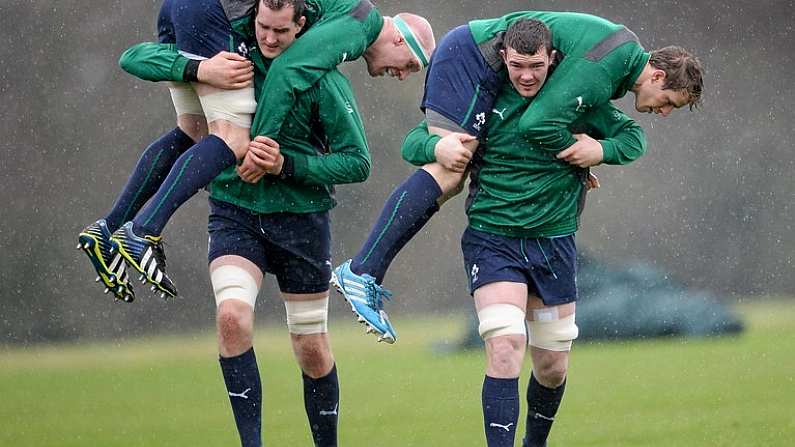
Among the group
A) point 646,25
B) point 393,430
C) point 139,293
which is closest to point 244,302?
point 393,430

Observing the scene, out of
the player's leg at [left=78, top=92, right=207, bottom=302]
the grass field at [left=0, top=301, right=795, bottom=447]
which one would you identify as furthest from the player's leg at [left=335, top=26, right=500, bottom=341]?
the grass field at [left=0, top=301, right=795, bottom=447]

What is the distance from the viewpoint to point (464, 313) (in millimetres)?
8336

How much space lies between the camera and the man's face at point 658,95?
3.90 meters

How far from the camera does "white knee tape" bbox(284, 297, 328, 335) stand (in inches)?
172

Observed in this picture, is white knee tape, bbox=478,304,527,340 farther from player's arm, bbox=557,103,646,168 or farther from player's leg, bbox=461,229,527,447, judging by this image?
player's arm, bbox=557,103,646,168

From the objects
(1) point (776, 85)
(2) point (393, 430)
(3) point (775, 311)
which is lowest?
(3) point (775, 311)

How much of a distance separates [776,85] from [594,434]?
13.9 feet

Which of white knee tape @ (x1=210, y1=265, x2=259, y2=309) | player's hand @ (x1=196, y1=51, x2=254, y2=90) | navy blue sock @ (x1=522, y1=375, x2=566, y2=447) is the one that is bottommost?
navy blue sock @ (x1=522, y1=375, x2=566, y2=447)

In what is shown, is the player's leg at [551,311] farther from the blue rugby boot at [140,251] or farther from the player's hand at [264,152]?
the blue rugby boot at [140,251]

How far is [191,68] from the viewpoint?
4016 mm

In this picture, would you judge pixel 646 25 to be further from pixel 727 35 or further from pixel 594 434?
pixel 594 434

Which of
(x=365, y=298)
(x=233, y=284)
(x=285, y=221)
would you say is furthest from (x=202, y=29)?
(x=365, y=298)

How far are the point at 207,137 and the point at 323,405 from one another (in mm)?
1053

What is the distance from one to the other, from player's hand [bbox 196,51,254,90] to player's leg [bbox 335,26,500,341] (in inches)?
22.4
